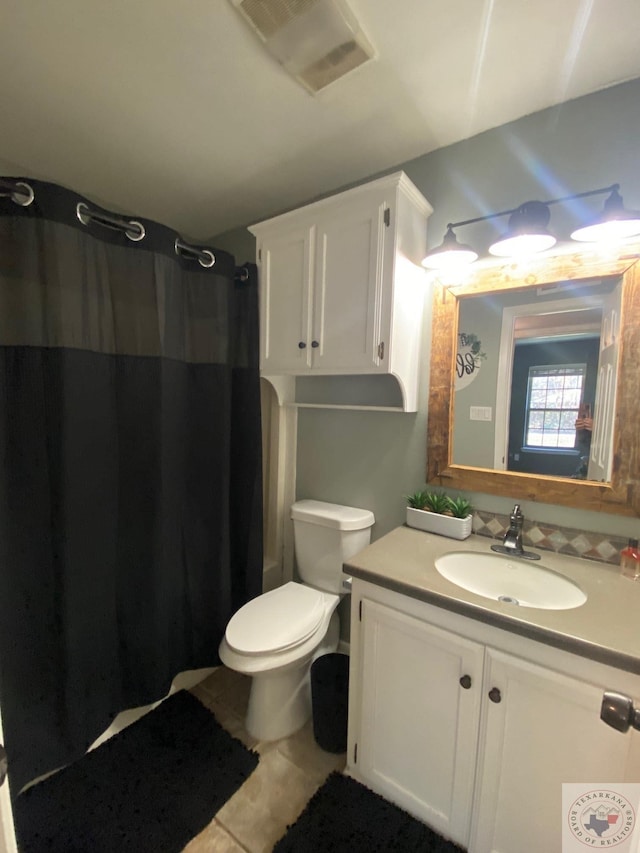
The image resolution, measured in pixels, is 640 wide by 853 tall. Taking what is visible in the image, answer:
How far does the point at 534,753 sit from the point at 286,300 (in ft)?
5.69

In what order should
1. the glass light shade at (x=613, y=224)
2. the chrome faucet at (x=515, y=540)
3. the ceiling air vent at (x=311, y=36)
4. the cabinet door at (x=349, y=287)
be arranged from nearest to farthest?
1. the ceiling air vent at (x=311, y=36)
2. the glass light shade at (x=613, y=224)
3. the chrome faucet at (x=515, y=540)
4. the cabinet door at (x=349, y=287)

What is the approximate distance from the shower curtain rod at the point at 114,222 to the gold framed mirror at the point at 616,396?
100 centimetres

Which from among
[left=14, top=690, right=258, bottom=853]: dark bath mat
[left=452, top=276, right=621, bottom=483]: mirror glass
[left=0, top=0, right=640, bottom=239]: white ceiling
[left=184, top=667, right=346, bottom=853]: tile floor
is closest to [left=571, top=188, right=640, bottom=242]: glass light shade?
[left=452, top=276, right=621, bottom=483]: mirror glass

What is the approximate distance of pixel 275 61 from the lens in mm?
1147

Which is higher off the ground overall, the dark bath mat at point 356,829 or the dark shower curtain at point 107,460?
the dark shower curtain at point 107,460

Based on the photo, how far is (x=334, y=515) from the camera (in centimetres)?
174

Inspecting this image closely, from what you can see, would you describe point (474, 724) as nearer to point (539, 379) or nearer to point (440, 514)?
point (440, 514)

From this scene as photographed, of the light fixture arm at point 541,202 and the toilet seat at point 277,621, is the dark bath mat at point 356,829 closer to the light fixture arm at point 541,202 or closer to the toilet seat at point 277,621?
the toilet seat at point 277,621

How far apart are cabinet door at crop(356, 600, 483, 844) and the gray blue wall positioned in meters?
0.58

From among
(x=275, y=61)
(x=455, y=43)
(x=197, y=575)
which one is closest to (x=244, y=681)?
(x=197, y=575)

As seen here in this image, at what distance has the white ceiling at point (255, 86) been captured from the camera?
1.02m

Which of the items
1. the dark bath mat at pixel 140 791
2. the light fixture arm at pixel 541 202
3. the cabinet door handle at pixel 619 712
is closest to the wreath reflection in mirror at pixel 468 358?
the light fixture arm at pixel 541 202

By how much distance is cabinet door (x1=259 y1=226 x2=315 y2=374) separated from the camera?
1620 mm

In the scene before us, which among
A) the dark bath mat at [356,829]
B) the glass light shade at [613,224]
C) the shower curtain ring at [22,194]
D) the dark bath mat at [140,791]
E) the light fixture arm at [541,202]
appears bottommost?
the dark bath mat at [140,791]
